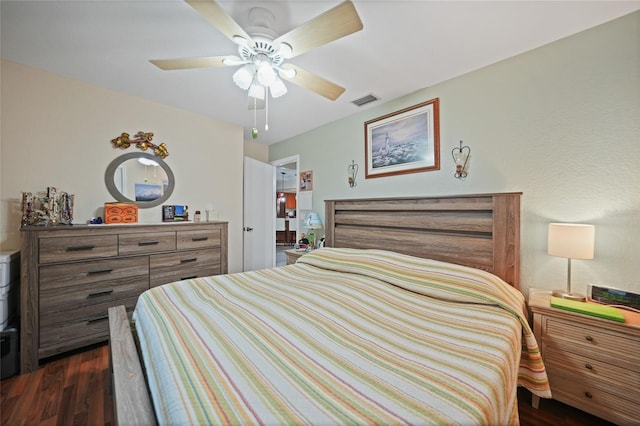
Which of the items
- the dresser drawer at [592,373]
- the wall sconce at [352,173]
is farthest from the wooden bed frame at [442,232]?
the dresser drawer at [592,373]

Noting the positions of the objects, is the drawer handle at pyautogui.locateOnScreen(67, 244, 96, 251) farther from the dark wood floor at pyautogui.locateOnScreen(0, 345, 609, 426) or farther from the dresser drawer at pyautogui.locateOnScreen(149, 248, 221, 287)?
the dark wood floor at pyautogui.locateOnScreen(0, 345, 609, 426)

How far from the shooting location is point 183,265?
8.79 feet

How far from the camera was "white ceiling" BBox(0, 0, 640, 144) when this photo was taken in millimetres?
1455

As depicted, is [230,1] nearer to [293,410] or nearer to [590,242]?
[293,410]

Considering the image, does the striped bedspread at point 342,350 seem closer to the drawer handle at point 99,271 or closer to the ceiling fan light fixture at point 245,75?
the drawer handle at point 99,271

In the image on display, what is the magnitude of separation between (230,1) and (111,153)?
216cm

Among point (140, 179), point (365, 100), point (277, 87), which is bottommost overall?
point (140, 179)

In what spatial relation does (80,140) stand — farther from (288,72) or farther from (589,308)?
(589,308)

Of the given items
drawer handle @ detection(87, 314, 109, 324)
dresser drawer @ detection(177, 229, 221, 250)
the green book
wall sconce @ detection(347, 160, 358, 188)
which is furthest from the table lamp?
drawer handle @ detection(87, 314, 109, 324)

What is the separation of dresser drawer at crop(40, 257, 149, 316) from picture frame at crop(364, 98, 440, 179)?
2.60m

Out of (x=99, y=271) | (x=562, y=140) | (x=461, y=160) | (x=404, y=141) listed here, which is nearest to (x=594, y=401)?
(x=562, y=140)

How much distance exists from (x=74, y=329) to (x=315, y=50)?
300 cm

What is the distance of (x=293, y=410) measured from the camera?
0.69 meters

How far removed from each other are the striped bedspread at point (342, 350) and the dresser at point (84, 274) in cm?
101
